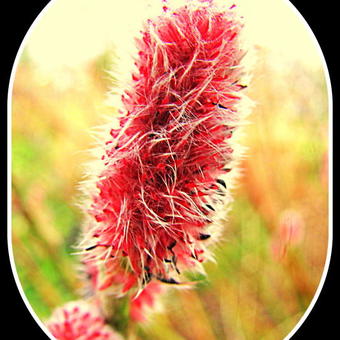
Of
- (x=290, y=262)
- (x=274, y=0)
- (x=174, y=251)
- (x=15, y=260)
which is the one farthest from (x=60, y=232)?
(x=274, y=0)

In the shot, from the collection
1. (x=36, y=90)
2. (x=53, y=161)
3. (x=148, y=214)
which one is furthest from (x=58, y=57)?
(x=148, y=214)

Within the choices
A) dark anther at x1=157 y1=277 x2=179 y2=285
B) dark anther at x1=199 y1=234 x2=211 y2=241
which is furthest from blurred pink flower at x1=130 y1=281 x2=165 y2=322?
dark anther at x1=199 y1=234 x2=211 y2=241

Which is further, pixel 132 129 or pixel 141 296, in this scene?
pixel 141 296

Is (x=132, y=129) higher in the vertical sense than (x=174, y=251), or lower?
higher

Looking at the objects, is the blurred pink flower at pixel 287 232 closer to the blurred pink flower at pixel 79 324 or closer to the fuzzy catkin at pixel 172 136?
the fuzzy catkin at pixel 172 136

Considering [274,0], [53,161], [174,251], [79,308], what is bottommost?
[79,308]

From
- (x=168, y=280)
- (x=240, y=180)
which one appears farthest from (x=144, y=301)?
(x=240, y=180)

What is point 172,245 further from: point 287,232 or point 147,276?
point 287,232

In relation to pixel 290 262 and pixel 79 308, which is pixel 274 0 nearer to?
pixel 290 262
